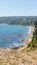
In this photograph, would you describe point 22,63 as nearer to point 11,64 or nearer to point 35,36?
point 11,64

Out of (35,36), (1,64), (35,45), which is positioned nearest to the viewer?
(1,64)

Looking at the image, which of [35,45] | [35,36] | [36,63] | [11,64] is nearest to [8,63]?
[11,64]

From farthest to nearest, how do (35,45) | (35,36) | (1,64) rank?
(35,36) < (35,45) < (1,64)

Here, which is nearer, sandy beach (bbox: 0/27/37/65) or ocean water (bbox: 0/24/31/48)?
sandy beach (bbox: 0/27/37/65)

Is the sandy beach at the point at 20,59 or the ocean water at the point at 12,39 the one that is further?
the ocean water at the point at 12,39

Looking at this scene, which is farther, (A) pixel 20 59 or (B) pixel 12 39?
(B) pixel 12 39

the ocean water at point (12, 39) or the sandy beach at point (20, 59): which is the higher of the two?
the sandy beach at point (20, 59)

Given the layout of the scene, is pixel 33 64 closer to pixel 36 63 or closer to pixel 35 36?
pixel 36 63

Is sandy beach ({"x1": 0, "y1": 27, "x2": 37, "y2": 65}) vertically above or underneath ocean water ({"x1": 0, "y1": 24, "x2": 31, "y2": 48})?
above

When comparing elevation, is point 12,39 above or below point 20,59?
below

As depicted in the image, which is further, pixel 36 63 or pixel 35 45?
pixel 35 45
